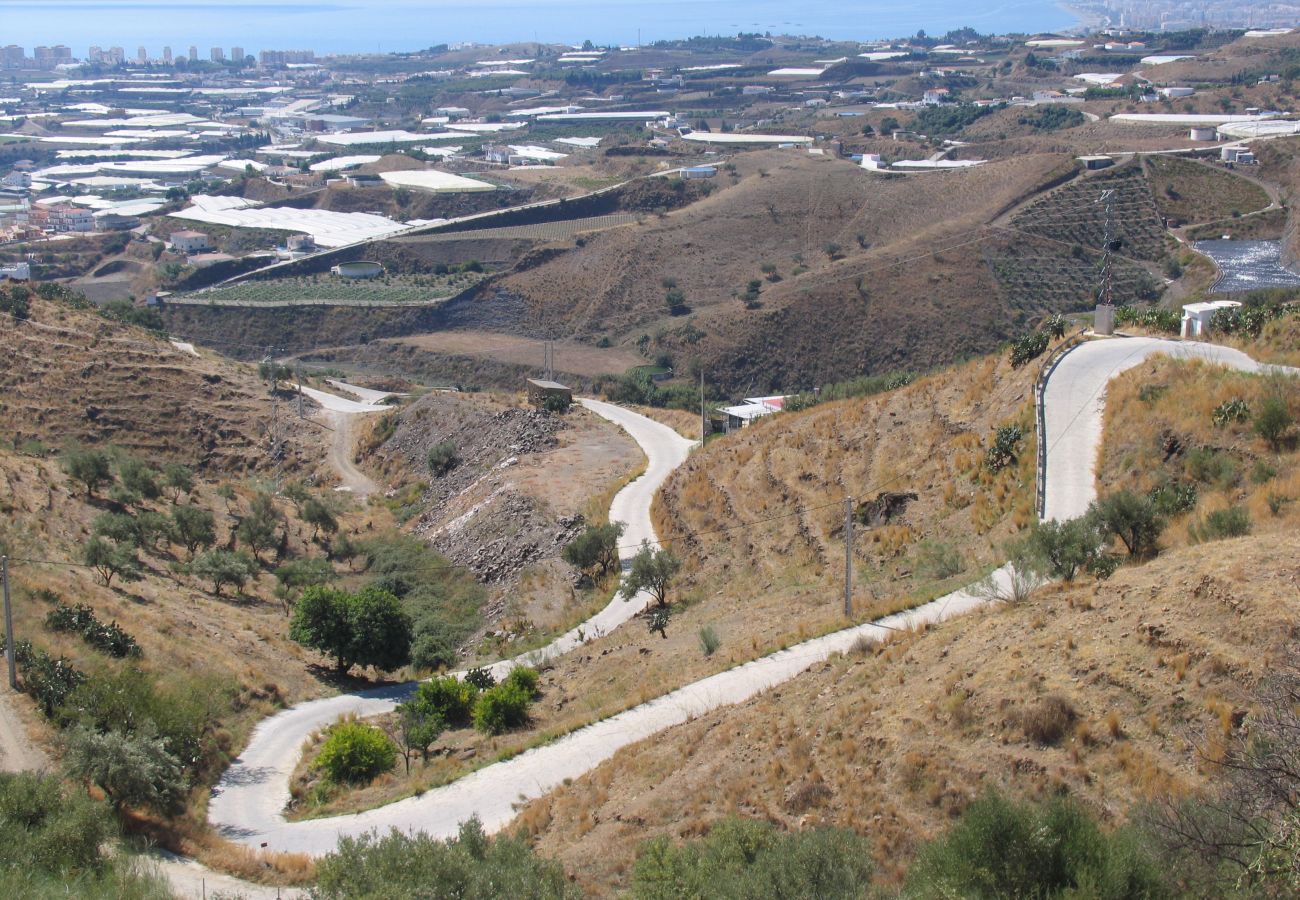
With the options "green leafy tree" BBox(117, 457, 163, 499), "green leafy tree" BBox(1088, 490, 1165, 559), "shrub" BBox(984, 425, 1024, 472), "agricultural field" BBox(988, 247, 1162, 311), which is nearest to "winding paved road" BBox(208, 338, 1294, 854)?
"shrub" BBox(984, 425, 1024, 472)

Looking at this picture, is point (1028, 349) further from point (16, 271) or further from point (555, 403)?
point (16, 271)

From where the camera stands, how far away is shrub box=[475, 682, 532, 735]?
16.4m

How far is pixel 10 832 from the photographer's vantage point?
10547 mm

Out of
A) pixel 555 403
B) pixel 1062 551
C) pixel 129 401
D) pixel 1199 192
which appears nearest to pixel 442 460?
pixel 555 403

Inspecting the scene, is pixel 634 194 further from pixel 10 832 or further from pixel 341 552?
pixel 10 832

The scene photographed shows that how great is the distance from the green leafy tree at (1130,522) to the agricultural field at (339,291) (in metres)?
59.8

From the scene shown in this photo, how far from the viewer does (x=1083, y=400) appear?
20.9 meters

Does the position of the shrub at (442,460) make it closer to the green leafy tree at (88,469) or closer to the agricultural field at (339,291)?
the green leafy tree at (88,469)

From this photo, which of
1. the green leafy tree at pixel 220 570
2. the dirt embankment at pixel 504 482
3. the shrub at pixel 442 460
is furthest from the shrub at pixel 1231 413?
the shrub at pixel 442 460

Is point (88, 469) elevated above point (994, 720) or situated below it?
below

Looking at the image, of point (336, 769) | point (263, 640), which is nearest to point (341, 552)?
point (263, 640)

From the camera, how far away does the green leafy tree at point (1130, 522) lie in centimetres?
1483

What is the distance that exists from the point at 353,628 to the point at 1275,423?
15141 millimetres

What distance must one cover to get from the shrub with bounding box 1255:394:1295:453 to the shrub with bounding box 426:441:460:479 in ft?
83.7
